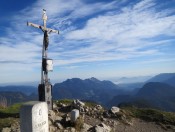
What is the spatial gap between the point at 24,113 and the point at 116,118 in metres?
20.2

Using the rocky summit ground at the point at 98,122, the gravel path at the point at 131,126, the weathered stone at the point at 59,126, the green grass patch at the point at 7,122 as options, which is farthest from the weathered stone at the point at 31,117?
the gravel path at the point at 131,126

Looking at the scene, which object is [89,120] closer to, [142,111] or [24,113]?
[142,111]

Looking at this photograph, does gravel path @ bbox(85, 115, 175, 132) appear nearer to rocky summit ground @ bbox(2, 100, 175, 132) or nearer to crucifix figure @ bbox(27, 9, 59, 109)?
rocky summit ground @ bbox(2, 100, 175, 132)

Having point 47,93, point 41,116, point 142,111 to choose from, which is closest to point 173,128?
point 142,111

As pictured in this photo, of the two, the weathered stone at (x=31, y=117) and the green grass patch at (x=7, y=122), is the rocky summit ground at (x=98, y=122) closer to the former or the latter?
the green grass patch at (x=7, y=122)

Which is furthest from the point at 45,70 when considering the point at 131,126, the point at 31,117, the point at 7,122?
the point at 31,117

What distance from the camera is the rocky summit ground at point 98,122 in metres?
23.9

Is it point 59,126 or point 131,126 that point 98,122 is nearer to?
point 131,126

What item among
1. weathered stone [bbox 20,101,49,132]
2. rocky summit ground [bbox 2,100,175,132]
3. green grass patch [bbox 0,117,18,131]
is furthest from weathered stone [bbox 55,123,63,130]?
weathered stone [bbox 20,101,49,132]

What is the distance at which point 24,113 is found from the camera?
436 inches

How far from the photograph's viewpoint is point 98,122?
28.1m

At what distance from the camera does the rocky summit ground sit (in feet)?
78.4

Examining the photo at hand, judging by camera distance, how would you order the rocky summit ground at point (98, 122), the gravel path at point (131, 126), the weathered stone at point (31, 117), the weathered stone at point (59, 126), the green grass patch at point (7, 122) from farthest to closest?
the gravel path at point (131, 126)
the green grass patch at point (7, 122)
the rocky summit ground at point (98, 122)
the weathered stone at point (59, 126)
the weathered stone at point (31, 117)

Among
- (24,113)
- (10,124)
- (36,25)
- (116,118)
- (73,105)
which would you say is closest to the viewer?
(24,113)
